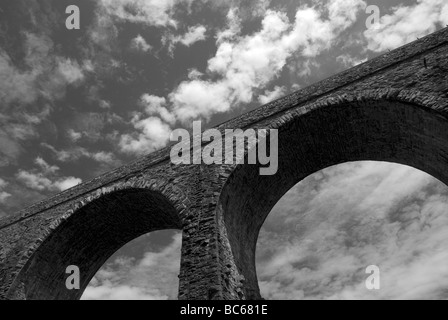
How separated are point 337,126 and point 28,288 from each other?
821 cm

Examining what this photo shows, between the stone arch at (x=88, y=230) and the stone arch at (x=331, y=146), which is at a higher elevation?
the stone arch at (x=331, y=146)

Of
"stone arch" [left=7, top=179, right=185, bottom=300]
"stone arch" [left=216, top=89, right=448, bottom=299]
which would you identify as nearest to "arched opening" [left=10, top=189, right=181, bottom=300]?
"stone arch" [left=7, top=179, right=185, bottom=300]

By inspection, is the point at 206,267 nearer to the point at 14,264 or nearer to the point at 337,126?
the point at 337,126

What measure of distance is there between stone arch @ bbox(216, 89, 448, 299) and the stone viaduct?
23 mm

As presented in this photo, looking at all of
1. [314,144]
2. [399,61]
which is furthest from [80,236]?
[399,61]

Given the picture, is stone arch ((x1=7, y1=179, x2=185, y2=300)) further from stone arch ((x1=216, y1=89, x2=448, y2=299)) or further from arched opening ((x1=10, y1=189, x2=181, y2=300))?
stone arch ((x1=216, y1=89, x2=448, y2=299))

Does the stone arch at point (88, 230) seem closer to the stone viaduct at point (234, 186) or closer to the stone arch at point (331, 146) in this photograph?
the stone viaduct at point (234, 186)

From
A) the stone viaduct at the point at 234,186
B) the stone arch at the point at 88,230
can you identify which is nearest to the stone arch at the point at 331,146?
the stone viaduct at the point at 234,186

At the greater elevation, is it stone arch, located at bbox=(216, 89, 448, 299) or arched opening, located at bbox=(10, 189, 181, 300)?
stone arch, located at bbox=(216, 89, 448, 299)

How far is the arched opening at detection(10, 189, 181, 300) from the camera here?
362 inches

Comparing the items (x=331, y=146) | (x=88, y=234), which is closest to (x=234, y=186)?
(x=331, y=146)

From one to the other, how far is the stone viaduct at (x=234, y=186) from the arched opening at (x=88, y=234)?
0.09 ft

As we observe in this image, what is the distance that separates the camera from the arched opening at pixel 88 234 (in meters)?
9.19

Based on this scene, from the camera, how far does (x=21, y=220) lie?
10.6 metres
